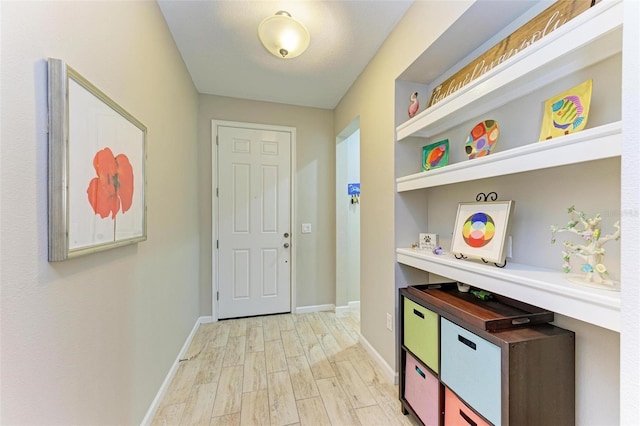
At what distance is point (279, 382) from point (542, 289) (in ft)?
5.80

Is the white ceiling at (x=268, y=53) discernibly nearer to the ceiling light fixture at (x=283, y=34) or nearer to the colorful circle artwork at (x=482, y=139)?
the ceiling light fixture at (x=283, y=34)

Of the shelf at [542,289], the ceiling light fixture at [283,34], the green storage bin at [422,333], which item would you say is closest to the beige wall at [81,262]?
the ceiling light fixture at [283,34]

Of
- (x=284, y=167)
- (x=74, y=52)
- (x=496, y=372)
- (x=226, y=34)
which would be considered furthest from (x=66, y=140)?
(x=284, y=167)

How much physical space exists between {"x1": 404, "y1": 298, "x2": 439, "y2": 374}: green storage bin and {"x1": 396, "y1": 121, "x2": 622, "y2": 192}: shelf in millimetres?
745

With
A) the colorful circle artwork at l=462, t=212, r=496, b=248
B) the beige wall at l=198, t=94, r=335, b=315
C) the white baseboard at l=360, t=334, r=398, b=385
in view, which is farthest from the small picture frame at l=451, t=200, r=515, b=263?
the beige wall at l=198, t=94, r=335, b=315

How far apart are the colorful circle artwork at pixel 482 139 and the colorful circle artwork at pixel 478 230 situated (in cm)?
33

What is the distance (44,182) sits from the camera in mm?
771

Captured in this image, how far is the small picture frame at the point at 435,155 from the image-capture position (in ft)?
5.41

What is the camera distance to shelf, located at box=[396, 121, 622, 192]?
75 centimetres

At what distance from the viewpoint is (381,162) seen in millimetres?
2080

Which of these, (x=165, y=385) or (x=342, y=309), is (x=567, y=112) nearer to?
(x=165, y=385)

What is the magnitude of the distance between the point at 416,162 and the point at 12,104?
1976 mm

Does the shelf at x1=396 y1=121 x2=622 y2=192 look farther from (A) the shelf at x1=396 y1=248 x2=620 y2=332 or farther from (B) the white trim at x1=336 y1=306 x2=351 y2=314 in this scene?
(B) the white trim at x1=336 y1=306 x2=351 y2=314

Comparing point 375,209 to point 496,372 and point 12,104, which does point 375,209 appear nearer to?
point 496,372
